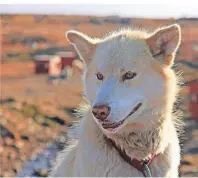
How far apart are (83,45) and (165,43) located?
68 cm

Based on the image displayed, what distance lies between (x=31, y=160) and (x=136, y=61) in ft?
25.5

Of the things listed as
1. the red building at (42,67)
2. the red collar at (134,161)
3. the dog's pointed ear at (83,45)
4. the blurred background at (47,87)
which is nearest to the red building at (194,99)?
the blurred background at (47,87)

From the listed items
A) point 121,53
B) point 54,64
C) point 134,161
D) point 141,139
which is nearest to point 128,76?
point 121,53

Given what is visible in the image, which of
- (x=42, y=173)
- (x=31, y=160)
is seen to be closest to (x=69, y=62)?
(x=31, y=160)

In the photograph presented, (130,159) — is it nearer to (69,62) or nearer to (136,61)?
(136,61)

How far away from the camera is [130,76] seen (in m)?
4.08

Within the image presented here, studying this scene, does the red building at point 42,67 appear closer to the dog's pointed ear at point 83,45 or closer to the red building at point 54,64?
the red building at point 54,64

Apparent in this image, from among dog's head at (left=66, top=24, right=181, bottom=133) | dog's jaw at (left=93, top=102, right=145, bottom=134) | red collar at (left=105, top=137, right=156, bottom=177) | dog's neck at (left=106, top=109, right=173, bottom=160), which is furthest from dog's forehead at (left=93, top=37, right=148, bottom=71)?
red collar at (left=105, top=137, right=156, bottom=177)

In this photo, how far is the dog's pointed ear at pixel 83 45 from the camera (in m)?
4.46

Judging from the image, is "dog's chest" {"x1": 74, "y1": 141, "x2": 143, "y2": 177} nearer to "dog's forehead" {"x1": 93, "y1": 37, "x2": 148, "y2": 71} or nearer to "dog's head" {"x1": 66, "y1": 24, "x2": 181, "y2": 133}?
"dog's head" {"x1": 66, "y1": 24, "x2": 181, "y2": 133}

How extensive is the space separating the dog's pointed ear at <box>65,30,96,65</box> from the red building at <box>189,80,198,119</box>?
861 cm

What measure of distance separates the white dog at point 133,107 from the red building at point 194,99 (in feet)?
28.6

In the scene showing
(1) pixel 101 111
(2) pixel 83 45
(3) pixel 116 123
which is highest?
(2) pixel 83 45

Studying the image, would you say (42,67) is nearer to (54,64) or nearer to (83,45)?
(54,64)
